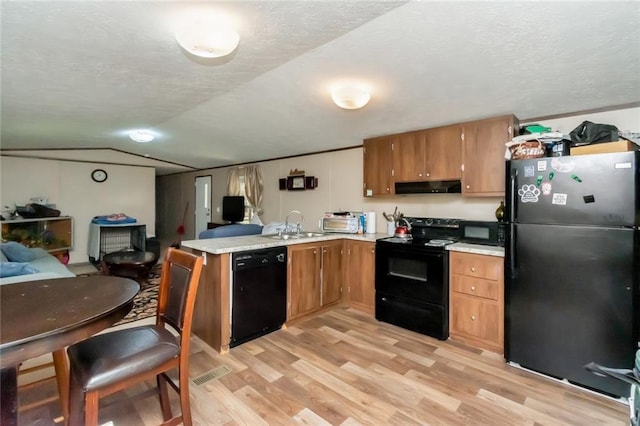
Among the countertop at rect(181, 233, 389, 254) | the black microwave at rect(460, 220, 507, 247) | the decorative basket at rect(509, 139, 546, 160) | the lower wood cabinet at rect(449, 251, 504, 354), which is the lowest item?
the lower wood cabinet at rect(449, 251, 504, 354)

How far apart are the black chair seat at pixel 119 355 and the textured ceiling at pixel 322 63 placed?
5.45ft

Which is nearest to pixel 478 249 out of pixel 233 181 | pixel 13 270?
pixel 13 270

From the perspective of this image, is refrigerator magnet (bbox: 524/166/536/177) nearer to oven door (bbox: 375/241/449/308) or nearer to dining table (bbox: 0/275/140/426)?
oven door (bbox: 375/241/449/308)

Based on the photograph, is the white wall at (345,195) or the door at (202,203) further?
the door at (202,203)

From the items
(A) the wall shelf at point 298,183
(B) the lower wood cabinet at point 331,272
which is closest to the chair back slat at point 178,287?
(B) the lower wood cabinet at point 331,272

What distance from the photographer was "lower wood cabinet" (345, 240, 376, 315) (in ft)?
11.7

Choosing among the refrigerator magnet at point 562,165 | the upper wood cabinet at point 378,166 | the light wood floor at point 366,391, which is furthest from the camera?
the upper wood cabinet at point 378,166

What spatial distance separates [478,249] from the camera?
2.76 meters

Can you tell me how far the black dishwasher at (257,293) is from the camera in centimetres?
269

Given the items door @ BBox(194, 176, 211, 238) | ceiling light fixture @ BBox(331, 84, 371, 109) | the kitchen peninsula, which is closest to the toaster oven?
the kitchen peninsula

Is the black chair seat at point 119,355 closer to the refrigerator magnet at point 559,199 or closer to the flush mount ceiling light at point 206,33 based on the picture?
the flush mount ceiling light at point 206,33

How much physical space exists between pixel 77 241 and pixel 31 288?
19.0 feet

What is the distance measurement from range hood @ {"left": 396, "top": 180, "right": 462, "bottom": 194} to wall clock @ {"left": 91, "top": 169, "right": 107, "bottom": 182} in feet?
21.1

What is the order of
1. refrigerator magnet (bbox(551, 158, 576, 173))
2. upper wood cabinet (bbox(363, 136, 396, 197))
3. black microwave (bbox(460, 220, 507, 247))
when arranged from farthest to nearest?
1. upper wood cabinet (bbox(363, 136, 396, 197))
2. black microwave (bbox(460, 220, 507, 247))
3. refrigerator magnet (bbox(551, 158, 576, 173))
